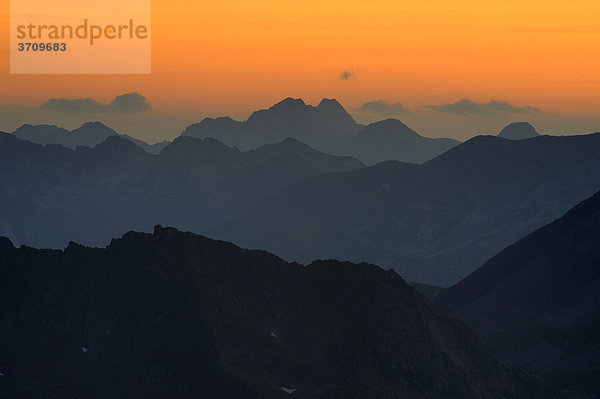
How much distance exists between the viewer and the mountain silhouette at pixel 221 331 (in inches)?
5674

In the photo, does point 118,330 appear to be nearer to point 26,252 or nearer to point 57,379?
point 57,379

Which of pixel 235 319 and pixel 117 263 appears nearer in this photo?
pixel 235 319

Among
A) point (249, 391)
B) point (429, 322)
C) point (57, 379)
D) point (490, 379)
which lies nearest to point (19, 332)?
point (57, 379)

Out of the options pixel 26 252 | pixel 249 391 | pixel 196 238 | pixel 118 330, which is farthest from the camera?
pixel 26 252

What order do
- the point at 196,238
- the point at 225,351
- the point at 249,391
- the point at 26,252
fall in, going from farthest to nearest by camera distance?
the point at 26,252
the point at 196,238
the point at 225,351
the point at 249,391

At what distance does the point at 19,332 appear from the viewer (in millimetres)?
160500

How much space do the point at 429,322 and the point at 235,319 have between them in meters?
32.9

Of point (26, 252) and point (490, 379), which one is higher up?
point (26, 252)

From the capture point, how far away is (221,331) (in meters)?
148

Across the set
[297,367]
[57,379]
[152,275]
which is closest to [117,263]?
[152,275]

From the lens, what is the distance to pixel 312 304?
160125mm

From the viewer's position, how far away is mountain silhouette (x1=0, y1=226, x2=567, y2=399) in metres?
144

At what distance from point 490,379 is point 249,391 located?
4552 cm

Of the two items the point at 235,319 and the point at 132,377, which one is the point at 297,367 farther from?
the point at 132,377
